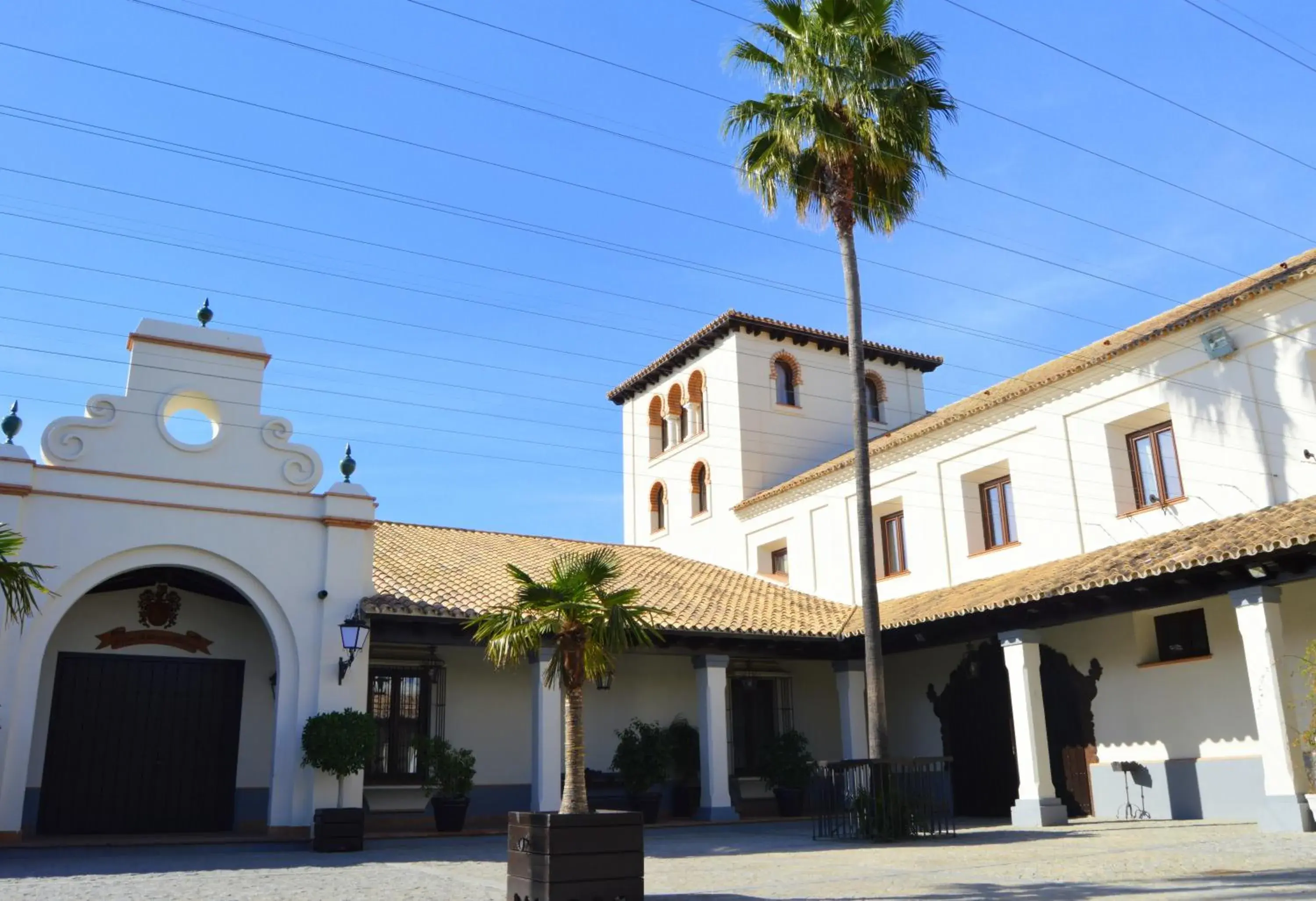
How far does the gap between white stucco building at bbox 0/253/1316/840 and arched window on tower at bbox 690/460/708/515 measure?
575 cm

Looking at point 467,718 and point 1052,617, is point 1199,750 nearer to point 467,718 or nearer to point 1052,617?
point 1052,617

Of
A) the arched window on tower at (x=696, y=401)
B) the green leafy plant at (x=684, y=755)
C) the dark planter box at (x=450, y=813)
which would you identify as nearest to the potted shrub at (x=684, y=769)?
the green leafy plant at (x=684, y=755)

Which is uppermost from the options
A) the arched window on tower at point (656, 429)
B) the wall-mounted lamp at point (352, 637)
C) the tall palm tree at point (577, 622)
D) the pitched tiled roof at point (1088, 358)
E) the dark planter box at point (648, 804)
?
the arched window on tower at point (656, 429)

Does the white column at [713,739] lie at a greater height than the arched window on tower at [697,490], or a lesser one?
lesser

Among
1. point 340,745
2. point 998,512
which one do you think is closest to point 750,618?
point 998,512

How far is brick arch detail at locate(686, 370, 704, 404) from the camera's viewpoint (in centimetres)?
2731

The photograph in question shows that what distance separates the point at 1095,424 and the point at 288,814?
533 inches

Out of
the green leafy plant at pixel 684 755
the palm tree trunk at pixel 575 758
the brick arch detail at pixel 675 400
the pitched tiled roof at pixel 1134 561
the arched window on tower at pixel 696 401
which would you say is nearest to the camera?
the palm tree trunk at pixel 575 758

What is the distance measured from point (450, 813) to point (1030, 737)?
875 centimetres

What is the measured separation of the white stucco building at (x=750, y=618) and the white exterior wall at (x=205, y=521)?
0.04 metres

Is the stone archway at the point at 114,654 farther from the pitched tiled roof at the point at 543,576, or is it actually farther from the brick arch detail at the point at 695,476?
the brick arch detail at the point at 695,476

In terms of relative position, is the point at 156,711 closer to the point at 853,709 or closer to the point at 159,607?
the point at 159,607

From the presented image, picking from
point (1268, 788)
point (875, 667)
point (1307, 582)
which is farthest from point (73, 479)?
point (1307, 582)

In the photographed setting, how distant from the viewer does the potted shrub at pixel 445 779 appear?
653 inches
